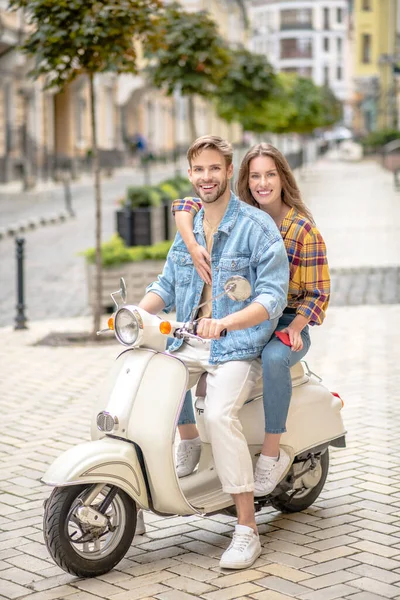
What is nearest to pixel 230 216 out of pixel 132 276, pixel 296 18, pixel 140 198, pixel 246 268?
pixel 246 268

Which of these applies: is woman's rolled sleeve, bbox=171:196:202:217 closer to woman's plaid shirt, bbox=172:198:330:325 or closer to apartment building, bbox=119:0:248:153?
woman's plaid shirt, bbox=172:198:330:325

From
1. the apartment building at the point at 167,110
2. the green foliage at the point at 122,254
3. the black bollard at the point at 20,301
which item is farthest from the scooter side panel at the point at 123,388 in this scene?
the apartment building at the point at 167,110

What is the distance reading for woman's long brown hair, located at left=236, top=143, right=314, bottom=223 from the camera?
15.2 feet

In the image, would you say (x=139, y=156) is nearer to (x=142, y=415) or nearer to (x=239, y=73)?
(x=239, y=73)

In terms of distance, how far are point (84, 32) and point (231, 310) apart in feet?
18.5

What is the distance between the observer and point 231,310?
4.45 m

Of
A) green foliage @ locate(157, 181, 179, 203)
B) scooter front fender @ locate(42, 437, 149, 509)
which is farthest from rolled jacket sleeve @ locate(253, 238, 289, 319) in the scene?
green foliage @ locate(157, 181, 179, 203)

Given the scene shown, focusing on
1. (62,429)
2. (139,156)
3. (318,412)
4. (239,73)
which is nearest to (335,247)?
(239,73)

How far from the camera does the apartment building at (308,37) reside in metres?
132

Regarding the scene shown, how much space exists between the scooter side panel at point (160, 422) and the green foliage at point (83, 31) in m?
5.78

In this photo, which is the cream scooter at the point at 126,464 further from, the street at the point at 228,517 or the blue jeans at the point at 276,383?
the blue jeans at the point at 276,383

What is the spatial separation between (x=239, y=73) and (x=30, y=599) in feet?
63.5

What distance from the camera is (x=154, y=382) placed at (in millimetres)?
4305

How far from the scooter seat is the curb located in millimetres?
16739
